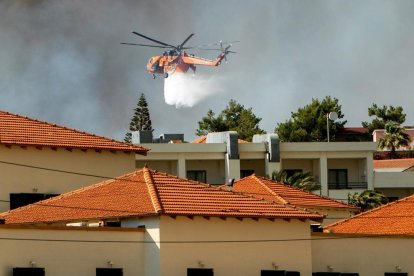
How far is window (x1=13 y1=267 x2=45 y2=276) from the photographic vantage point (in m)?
55.8

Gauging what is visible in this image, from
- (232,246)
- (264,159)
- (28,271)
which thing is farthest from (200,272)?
(264,159)

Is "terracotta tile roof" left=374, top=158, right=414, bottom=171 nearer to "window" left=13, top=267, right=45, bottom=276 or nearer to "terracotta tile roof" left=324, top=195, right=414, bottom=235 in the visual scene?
"terracotta tile roof" left=324, top=195, right=414, bottom=235

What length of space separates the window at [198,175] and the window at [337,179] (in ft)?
38.3

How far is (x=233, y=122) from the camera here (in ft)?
628

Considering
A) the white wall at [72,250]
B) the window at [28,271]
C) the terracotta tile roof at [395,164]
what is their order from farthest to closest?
the terracotta tile roof at [395,164] < the white wall at [72,250] < the window at [28,271]

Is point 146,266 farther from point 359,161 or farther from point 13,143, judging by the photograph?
point 359,161

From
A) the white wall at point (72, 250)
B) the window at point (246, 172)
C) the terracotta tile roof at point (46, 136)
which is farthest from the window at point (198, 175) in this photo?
the white wall at point (72, 250)

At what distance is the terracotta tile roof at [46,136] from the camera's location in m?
74.4

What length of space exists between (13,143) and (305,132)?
340ft

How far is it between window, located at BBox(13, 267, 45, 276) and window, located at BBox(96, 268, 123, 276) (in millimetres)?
2840

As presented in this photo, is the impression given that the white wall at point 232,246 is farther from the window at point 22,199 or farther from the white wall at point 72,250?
the window at point 22,199

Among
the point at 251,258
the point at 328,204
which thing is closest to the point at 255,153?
the point at 328,204

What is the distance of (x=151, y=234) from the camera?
59.9 m

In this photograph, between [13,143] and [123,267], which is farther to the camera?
[13,143]
